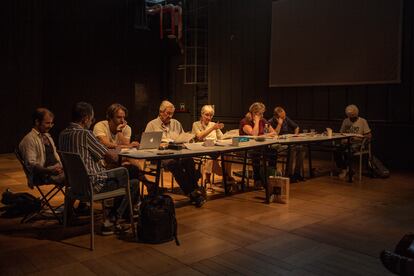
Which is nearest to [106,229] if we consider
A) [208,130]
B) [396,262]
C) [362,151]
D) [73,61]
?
[208,130]

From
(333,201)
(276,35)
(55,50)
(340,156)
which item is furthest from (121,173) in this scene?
(55,50)

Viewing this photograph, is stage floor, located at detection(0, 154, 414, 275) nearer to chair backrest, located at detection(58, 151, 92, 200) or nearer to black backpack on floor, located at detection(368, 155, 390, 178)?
chair backrest, located at detection(58, 151, 92, 200)

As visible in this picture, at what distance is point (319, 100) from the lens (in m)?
9.01

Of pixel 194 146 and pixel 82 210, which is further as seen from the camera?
pixel 194 146

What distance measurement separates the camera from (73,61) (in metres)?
10.5

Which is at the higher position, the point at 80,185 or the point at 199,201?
the point at 80,185

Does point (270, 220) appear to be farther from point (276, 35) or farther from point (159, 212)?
point (276, 35)

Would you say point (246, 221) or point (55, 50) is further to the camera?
point (55, 50)

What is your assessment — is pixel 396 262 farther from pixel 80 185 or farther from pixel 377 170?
pixel 377 170

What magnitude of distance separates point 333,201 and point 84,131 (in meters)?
3.17

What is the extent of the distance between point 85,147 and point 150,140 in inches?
40.9

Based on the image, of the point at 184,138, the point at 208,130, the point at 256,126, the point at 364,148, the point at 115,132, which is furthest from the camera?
the point at 364,148

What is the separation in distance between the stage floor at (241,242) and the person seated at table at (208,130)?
0.70m

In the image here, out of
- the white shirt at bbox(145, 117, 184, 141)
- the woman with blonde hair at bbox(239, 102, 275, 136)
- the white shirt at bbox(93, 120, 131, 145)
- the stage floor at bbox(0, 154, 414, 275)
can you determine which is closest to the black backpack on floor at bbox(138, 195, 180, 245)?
the stage floor at bbox(0, 154, 414, 275)
